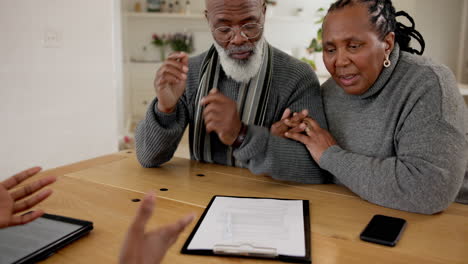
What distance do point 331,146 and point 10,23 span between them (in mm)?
2068

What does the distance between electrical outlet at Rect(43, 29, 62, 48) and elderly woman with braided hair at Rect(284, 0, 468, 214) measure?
1.91 metres

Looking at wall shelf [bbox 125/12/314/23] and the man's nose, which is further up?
wall shelf [bbox 125/12/314/23]

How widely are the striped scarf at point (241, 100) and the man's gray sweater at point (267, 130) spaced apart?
0.02m

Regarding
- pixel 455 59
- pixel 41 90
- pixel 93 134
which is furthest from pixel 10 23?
pixel 455 59

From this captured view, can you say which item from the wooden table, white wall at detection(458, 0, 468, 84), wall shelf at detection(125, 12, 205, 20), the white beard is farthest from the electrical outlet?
white wall at detection(458, 0, 468, 84)

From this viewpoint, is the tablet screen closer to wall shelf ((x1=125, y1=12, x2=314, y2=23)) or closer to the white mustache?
the white mustache

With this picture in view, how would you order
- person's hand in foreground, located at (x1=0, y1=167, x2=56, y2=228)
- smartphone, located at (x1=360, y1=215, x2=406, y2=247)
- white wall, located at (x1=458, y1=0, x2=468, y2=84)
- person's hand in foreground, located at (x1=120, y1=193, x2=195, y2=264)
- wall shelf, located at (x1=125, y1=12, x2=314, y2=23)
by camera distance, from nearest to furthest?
1. person's hand in foreground, located at (x1=120, y1=193, x2=195, y2=264)
2. person's hand in foreground, located at (x1=0, y1=167, x2=56, y2=228)
3. smartphone, located at (x1=360, y1=215, x2=406, y2=247)
4. white wall, located at (x1=458, y1=0, x2=468, y2=84)
5. wall shelf, located at (x1=125, y1=12, x2=314, y2=23)

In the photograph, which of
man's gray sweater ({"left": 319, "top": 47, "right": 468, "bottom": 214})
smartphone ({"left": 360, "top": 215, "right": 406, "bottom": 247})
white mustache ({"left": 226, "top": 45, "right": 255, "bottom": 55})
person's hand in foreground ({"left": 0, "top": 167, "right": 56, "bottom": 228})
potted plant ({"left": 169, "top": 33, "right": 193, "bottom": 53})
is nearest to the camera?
person's hand in foreground ({"left": 0, "top": 167, "right": 56, "bottom": 228})

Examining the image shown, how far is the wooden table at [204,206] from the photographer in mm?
802

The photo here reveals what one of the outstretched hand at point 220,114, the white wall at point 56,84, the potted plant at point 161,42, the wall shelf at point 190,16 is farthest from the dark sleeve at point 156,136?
the potted plant at point 161,42

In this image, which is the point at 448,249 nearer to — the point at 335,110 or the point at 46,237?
the point at 335,110

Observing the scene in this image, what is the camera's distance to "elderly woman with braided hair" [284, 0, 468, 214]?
39.8 inches

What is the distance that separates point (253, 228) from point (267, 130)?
0.44 meters

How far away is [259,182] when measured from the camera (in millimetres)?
1268
